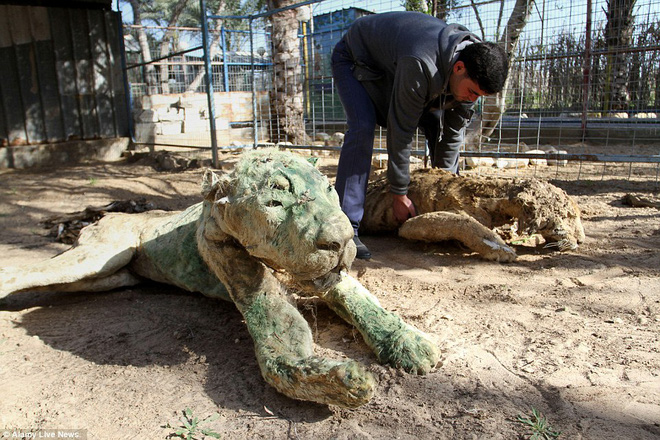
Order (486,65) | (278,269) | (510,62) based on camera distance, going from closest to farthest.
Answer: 1. (278,269)
2. (486,65)
3. (510,62)

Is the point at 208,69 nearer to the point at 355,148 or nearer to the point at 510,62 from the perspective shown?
the point at 510,62

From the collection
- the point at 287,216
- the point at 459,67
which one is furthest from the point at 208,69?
the point at 287,216

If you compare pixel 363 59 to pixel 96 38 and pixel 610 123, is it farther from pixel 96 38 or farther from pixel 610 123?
pixel 96 38

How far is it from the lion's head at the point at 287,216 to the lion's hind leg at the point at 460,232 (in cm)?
A: 229

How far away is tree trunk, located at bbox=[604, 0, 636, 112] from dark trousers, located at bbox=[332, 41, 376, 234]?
17.4 ft

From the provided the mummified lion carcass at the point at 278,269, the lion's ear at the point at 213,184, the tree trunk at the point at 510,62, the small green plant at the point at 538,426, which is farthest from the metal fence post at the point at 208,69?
the small green plant at the point at 538,426

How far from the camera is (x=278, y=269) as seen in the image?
221cm

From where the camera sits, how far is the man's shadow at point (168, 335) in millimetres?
2258

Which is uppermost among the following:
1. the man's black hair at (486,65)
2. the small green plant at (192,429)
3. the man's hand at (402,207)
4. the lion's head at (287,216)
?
the man's black hair at (486,65)

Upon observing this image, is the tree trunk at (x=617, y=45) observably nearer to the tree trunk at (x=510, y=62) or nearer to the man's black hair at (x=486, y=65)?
the tree trunk at (x=510, y=62)

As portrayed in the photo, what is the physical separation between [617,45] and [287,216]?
8.14 m

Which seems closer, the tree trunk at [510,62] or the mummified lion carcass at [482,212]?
the mummified lion carcass at [482,212]

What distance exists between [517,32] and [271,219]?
650cm

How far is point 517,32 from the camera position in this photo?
281 inches
